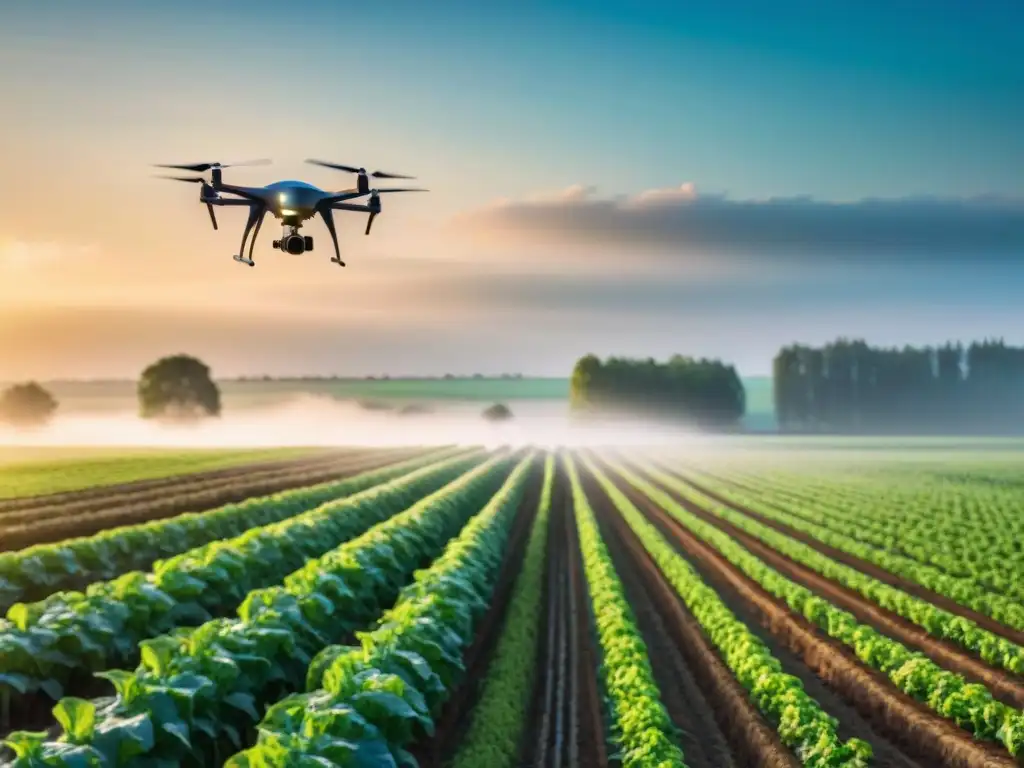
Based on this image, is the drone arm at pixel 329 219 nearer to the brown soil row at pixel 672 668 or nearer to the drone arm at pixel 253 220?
the drone arm at pixel 253 220

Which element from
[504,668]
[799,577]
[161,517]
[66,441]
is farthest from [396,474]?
[66,441]

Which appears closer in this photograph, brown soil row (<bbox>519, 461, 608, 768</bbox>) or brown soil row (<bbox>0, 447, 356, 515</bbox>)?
brown soil row (<bbox>519, 461, 608, 768</bbox>)

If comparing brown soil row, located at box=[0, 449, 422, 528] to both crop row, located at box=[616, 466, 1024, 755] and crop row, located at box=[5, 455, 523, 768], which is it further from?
crop row, located at box=[616, 466, 1024, 755]

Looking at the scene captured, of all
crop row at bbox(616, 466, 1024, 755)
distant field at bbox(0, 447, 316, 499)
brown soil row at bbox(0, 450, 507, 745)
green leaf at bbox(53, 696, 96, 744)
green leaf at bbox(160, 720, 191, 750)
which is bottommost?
crop row at bbox(616, 466, 1024, 755)

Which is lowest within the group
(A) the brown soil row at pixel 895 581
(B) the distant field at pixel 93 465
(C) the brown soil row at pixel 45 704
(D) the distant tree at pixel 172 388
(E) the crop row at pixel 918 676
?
(A) the brown soil row at pixel 895 581

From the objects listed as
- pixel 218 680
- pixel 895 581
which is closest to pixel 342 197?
pixel 218 680

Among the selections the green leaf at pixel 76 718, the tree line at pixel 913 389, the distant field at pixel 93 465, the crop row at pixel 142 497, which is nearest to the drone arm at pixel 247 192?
the green leaf at pixel 76 718

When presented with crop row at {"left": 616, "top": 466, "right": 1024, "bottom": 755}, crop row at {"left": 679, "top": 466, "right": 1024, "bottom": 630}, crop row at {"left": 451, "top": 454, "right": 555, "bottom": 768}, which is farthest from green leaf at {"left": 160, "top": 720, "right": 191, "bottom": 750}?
crop row at {"left": 679, "top": 466, "right": 1024, "bottom": 630}

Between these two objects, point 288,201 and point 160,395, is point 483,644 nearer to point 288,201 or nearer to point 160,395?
point 288,201
